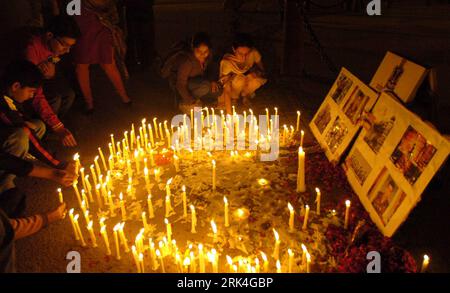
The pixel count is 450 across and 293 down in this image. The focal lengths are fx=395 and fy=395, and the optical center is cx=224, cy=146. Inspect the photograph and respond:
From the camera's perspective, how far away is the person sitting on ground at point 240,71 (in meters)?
6.02

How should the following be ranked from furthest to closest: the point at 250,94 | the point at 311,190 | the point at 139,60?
the point at 139,60 → the point at 250,94 → the point at 311,190

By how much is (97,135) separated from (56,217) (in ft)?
7.94

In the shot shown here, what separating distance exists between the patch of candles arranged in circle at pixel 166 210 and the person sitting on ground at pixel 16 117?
51cm

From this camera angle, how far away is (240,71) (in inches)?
246

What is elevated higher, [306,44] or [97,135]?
[306,44]

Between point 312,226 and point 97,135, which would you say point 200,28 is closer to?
point 97,135

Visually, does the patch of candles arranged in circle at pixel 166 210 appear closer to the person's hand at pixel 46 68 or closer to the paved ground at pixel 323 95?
the paved ground at pixel 323 95

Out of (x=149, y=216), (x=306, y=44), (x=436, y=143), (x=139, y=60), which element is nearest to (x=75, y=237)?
(x=149, y=216)

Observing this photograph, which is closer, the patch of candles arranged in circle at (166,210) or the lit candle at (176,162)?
the patch of candles arranged in circle at (166,210)

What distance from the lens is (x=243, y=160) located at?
509 cm

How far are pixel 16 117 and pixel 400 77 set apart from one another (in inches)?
165

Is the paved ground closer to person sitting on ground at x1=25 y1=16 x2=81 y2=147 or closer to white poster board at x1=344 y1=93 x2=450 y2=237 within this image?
white poster board at x1=344 y1=93 x2=450 y2=237

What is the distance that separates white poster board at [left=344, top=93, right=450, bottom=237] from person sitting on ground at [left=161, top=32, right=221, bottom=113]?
8.87ft

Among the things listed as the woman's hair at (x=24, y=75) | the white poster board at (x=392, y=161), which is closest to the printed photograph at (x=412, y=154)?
the white poster board at (x=392, y=161)
